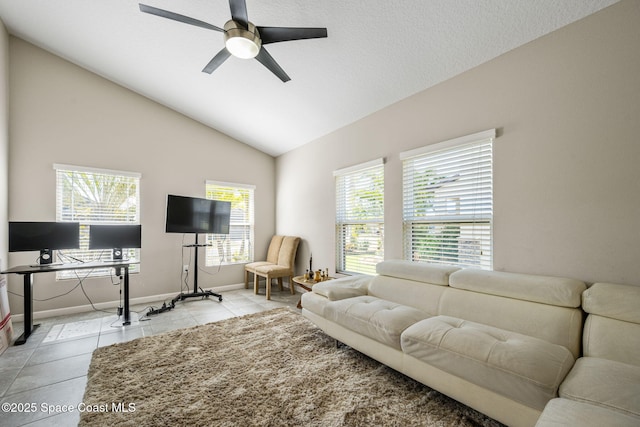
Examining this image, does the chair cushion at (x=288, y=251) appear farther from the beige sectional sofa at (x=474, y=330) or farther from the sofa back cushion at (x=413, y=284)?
the sofa back cushion at (x=413, y=284)

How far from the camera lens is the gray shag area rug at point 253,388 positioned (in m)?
1.70

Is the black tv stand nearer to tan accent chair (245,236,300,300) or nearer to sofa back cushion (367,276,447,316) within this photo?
tan accent chair (245,236,300,300)

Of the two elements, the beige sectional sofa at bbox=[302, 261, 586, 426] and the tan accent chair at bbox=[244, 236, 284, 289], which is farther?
the tan accent chair at bbox=[244, 236, 284, 289]

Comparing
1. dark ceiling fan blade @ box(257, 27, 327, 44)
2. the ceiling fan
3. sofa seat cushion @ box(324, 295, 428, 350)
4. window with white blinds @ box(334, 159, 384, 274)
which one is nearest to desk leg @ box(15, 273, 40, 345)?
the ceiling fan

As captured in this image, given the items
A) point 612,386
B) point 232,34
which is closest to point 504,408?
point 612,386

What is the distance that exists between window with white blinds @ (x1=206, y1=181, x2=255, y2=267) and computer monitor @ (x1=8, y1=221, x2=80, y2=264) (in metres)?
1.89

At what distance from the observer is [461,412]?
173 cm

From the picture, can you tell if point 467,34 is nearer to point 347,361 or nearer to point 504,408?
point 504,408

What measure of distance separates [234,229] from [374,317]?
3793 mm

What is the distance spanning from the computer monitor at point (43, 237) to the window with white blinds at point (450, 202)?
4173 millimetres

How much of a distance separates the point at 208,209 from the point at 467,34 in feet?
13.3

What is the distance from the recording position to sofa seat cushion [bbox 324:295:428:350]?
2.00 meters

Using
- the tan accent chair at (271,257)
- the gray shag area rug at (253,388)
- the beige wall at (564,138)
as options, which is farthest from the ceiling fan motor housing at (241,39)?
the tan accent chair at (271,257)

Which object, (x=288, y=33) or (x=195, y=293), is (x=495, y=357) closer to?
(x=288, y=33)
